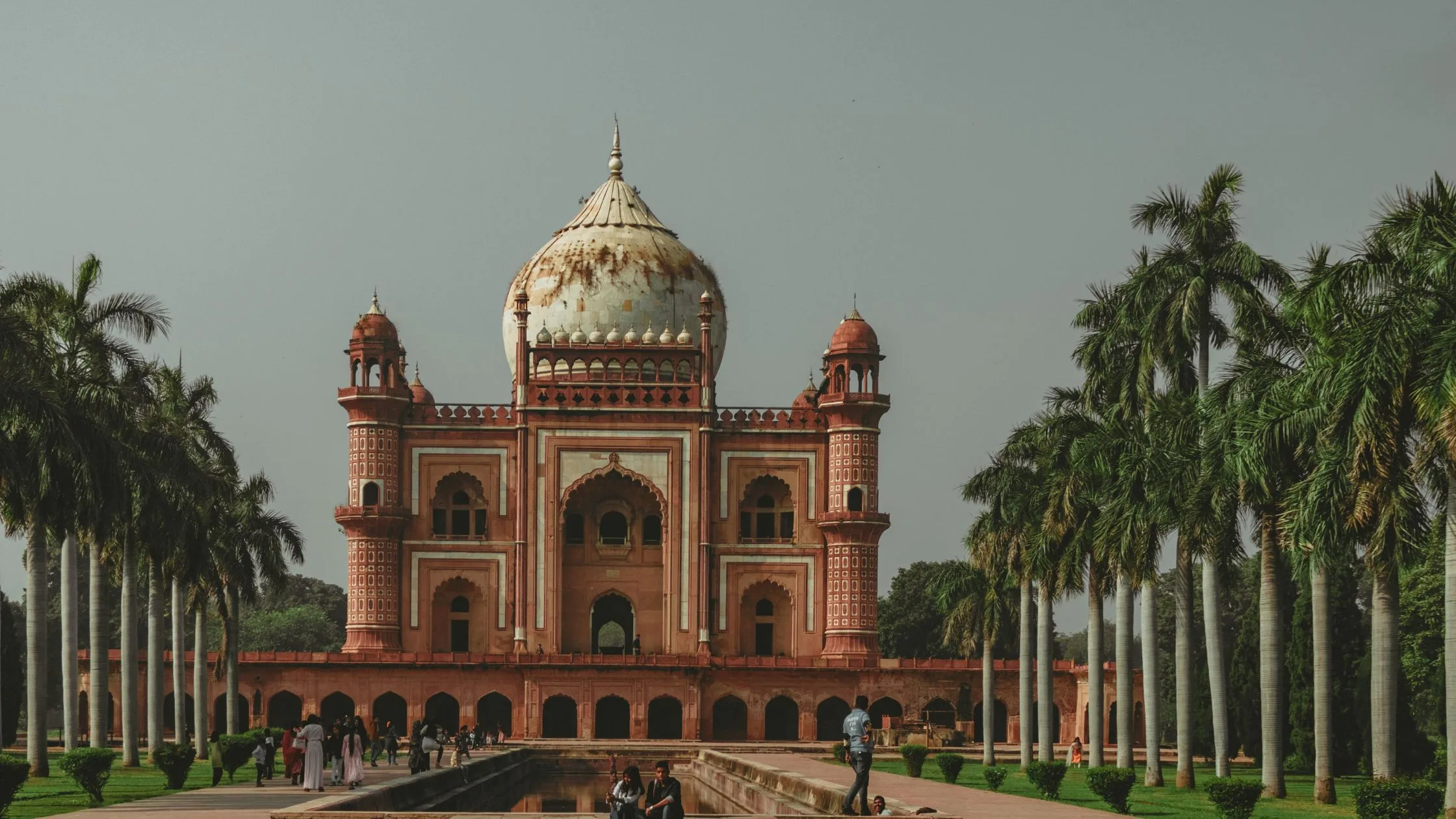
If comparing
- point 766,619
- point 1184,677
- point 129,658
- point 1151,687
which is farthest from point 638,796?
point 766,619

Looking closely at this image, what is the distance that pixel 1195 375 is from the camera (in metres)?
35.4

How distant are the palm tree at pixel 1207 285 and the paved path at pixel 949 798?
176 inches

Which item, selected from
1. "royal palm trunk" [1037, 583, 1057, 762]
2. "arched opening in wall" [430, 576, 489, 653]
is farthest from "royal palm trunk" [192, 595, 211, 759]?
"royal palm trunk" [1037, 583, 1057, 762]

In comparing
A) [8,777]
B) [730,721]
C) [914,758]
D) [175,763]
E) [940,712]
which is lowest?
[730,721]

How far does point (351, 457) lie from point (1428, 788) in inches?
1715

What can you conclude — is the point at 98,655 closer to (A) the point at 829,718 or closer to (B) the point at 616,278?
(A) the point at 829,718

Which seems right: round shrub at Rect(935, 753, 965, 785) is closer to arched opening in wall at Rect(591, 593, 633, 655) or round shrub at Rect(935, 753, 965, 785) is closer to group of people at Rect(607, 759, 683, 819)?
group of people at Rect(607, 759, 683, 819)

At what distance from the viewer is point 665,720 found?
60.2 meters

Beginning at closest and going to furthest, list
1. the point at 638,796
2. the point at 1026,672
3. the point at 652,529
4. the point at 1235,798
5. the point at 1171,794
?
1. the point at 638,796
2. the point at 1235,798
3. the point at 1171,794
4. the point at 1026,672
5. the point at 652,529

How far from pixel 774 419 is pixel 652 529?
16.5ft

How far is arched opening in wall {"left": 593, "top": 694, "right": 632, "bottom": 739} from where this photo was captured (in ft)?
195

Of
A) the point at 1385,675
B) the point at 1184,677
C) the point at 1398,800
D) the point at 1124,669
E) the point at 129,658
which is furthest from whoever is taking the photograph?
the point at 129,658

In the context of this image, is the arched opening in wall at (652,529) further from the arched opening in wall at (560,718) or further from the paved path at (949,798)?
the paved path at (949,798)

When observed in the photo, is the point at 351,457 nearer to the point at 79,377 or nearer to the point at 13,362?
the point at 79,377
